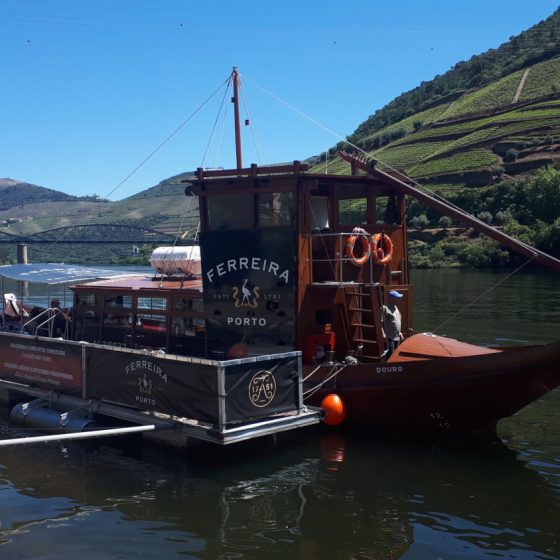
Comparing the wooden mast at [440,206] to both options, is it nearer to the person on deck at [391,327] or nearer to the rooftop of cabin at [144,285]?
the person on deck at [391,327]

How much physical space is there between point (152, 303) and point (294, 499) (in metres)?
7.20

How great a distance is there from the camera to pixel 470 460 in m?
12.5

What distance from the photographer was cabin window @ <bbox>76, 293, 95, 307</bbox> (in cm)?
A: 1786

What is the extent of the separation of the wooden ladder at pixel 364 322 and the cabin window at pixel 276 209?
196cm

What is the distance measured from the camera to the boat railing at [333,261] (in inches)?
576

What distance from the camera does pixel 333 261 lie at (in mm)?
14914

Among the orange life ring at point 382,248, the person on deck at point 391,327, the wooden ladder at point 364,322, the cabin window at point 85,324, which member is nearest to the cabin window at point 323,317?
the wooden ladder at point 364,322

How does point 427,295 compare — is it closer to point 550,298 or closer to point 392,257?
point 550,298

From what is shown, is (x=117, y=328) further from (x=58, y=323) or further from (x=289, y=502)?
(x=289, y=502)

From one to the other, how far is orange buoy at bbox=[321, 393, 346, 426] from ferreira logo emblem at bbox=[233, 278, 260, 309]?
2755 mm

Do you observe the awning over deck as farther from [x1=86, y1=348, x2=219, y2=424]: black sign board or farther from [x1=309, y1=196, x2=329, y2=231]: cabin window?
[x1=309, y1=196, x2=329, y2=231]: cabin window

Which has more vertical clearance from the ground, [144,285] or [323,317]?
[144,285]

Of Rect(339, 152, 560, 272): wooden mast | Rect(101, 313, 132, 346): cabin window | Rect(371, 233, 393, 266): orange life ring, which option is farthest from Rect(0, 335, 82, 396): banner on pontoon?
Rect(339, 152, 560, 272): wooden mast

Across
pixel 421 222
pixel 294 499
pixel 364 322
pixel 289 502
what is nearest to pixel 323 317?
pixel 364 322
